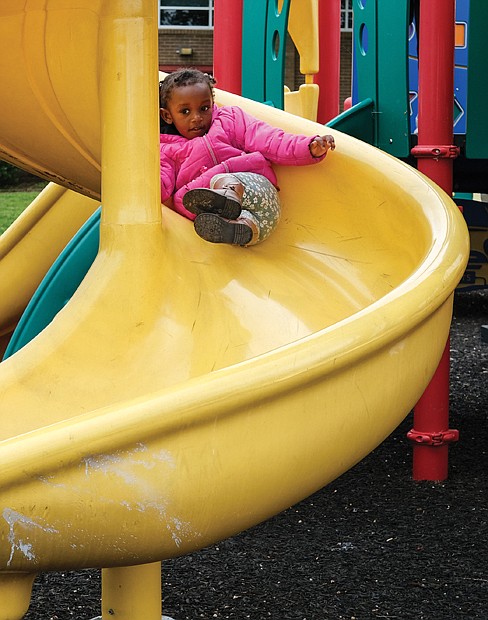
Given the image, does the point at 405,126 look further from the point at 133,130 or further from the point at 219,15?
the point at 133,130

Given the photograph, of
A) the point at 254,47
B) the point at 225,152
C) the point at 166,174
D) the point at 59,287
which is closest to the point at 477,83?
the point at 225,152

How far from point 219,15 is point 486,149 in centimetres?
155

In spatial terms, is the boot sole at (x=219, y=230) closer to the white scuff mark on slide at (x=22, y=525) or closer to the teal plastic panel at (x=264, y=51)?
the white scuff mark on slide at (x=22, y=525)

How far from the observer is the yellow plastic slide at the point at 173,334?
56.5 inches

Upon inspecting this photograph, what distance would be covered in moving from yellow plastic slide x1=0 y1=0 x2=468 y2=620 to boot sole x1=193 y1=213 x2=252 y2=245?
0.05 m

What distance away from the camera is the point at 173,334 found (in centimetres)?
201

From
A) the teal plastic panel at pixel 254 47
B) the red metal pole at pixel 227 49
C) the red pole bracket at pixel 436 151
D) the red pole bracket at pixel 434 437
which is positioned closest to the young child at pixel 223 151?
the red pole bracket at pixel 436 151

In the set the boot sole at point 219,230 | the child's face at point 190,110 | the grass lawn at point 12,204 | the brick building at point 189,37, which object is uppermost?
the child's face at point 190,110

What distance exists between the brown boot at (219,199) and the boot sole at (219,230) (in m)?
0.02

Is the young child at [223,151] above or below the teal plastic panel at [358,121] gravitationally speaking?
above

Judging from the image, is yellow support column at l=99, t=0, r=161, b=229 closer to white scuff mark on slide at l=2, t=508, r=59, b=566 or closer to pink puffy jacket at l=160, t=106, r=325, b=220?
pink puffy jacket at l=160, t=106, r=325, b=220

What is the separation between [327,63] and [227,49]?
1648 millimetres

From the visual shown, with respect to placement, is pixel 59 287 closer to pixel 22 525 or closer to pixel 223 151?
pixel 223 151

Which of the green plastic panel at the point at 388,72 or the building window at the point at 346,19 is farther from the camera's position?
the building window at the point at 346,19
